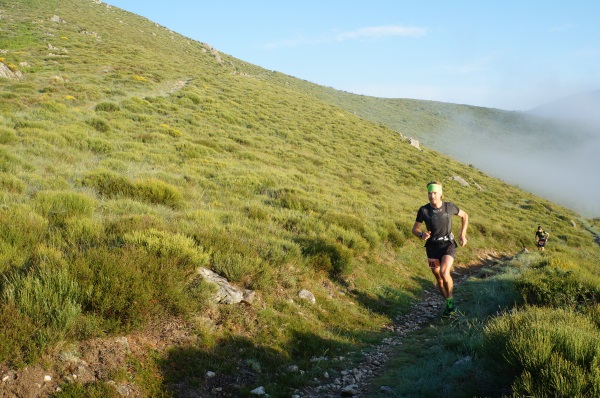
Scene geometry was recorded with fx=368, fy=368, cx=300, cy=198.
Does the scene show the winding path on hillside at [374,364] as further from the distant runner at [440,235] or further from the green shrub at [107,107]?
the green shrub at [107,107]

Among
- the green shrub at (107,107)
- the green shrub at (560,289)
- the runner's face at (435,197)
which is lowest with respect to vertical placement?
the green shrub at (560,289)

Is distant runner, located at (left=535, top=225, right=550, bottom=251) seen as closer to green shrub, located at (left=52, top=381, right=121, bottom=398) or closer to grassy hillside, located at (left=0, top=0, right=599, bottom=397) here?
grassy hillside, located at (left=0, top=0, right=599, bottom=397)

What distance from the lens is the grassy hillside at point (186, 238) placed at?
432 cm

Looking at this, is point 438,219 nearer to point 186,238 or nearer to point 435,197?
point 435,197

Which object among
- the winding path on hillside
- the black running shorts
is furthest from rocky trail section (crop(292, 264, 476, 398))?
the black running shorts

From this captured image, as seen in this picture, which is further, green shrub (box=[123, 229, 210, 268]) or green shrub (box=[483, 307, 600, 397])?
green shrub (box=[123, 229, 210, 268])

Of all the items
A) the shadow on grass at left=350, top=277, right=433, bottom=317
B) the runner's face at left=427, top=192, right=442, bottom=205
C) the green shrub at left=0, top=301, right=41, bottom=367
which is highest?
the runner's face at left=427, top=192, right=442, bottom=205

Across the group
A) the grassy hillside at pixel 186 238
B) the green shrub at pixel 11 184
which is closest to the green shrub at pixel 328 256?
the grassy hillside at pixel 186 238

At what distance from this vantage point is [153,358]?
171 inches

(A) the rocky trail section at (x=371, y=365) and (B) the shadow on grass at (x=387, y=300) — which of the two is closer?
(A) the rocky trail section at (x=371, y=365)

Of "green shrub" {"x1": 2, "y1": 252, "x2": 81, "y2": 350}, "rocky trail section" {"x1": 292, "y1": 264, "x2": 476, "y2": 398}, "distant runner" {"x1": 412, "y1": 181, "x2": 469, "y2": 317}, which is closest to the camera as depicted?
"green shrub" {"x1": 2, "y1": 252, "x2": 81, "y2": 350}

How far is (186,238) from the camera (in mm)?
6199

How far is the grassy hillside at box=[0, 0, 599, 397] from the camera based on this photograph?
14.2 ft

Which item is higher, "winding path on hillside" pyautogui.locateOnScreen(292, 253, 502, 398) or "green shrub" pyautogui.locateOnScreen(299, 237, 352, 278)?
"green shrub" pyautogui.locateOnScreen(299, 237, 352, 278)
